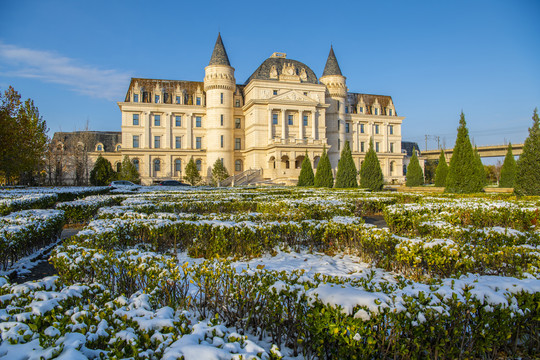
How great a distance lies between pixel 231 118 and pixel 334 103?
59.3ft

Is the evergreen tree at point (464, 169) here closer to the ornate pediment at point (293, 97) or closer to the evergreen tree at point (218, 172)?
the evergreen tree at point (218, 172)

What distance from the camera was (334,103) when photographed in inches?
2307

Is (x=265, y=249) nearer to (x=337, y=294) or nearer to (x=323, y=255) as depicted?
(x=323, y=255)

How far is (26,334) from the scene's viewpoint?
2811 mm

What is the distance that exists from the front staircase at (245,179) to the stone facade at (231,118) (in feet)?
4.62

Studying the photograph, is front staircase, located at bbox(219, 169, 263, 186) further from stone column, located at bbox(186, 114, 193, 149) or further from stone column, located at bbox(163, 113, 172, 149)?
stone column, located at bbox(163, 113, 172, 149)

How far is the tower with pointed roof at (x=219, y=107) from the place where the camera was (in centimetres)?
5153

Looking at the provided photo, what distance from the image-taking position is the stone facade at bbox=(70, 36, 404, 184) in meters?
51.0

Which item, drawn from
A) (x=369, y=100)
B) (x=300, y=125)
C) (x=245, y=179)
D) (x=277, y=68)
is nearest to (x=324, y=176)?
(x=245, y=179)

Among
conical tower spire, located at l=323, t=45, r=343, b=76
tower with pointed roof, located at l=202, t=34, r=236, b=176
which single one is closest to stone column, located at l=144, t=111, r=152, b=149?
tower with pointed roof, located at l=202, t=34, r=236, b=176

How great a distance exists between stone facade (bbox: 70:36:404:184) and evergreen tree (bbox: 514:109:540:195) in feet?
99.7

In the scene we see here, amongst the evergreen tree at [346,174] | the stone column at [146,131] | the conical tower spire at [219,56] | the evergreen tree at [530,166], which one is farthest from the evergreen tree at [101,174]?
the evergreen tree at [530,166]

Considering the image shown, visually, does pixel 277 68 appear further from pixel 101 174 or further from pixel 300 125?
pixel 101 174

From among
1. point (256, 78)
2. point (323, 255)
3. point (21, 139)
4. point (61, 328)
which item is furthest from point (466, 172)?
point (256, 78)
